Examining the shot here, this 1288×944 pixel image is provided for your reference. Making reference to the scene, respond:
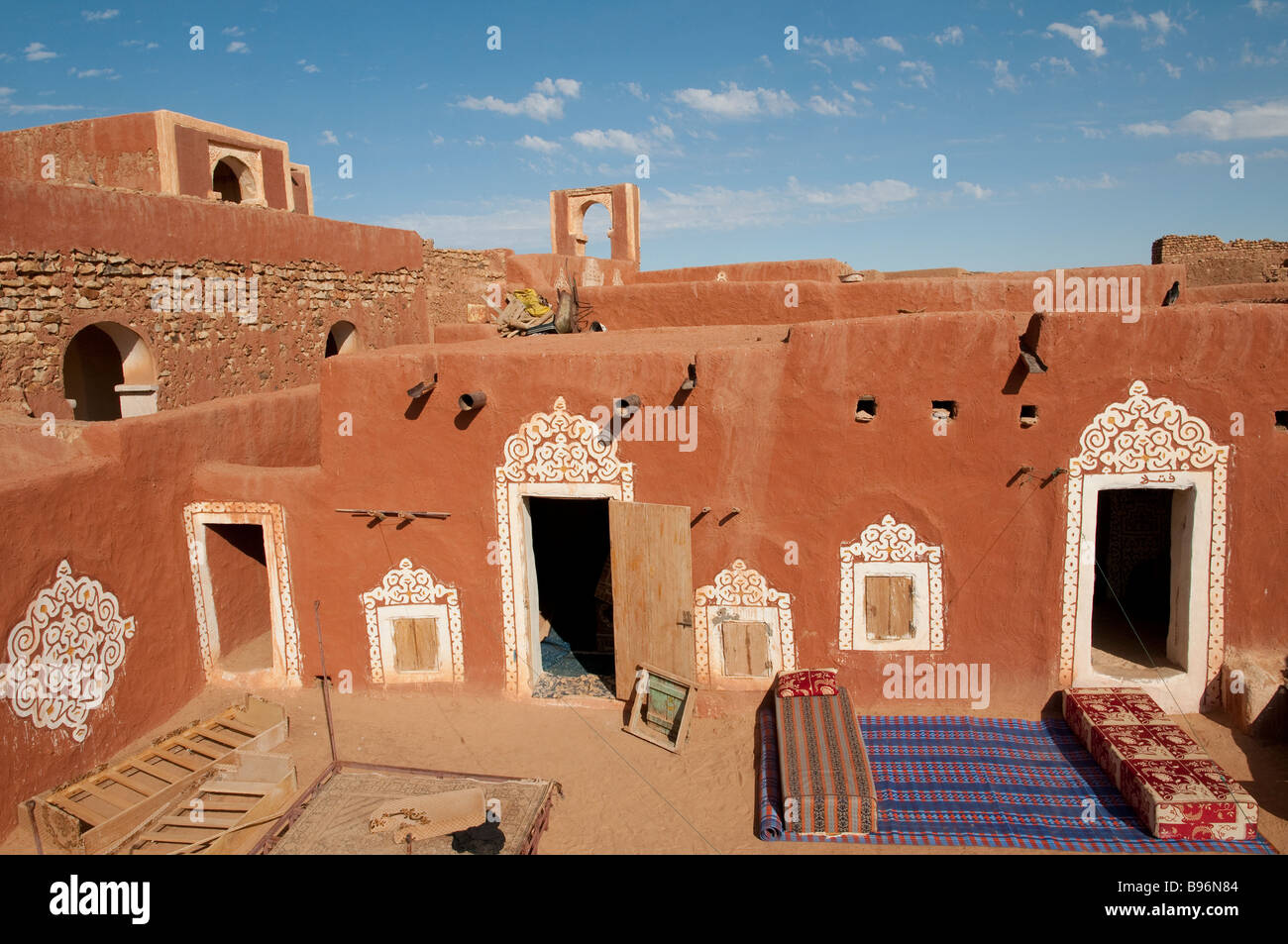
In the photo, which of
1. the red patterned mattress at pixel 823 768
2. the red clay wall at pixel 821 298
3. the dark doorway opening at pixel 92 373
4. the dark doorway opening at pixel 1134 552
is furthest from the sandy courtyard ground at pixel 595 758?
the dark doorway opening at pixel 92 373

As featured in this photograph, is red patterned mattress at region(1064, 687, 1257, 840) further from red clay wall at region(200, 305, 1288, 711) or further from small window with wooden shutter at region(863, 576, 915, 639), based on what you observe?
small window with wooden shutter at region(863, 576, 915, 639)

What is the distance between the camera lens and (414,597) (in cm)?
879

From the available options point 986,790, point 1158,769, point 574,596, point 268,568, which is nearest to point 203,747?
Answer: point 268,568

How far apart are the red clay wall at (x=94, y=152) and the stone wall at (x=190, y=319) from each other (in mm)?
3569

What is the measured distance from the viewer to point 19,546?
6.97 meters

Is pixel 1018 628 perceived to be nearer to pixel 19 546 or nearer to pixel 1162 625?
pixel 1162 625

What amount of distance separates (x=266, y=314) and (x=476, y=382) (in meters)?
5.67

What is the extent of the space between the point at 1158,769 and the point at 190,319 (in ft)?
38.7

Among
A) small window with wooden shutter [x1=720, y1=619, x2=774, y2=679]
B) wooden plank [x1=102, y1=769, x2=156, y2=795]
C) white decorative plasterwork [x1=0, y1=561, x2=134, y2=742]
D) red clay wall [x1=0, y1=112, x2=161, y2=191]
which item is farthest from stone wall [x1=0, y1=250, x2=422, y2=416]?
small window with wooden shutter [x1=720, y1=619, x2=774, y2=679]

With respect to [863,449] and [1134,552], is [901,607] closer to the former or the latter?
[863,449]

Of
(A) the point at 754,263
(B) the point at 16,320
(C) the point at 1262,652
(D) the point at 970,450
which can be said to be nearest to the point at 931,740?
(D) the point at 970,450

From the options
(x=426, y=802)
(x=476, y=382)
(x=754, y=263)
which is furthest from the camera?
(x=754, y=263)

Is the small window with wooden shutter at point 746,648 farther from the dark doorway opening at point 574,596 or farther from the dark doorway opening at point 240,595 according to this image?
the dark doorway opening at point 240,595

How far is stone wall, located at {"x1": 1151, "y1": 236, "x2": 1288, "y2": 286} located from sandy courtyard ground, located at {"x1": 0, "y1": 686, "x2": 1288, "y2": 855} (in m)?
14.7
